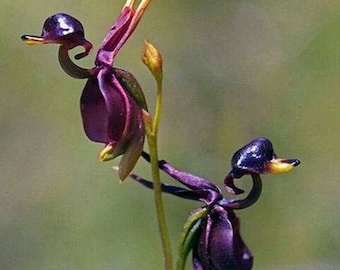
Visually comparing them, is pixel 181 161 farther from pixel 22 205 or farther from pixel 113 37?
pixel 113 37

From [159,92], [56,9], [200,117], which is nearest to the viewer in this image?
[159,92]

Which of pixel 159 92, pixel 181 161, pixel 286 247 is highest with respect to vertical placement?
pixel 159 92

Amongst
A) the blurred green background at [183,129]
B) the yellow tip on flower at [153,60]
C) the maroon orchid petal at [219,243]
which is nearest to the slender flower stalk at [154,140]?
the yellow tip on flower at [153,60]

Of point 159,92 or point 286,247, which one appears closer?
point 159,92

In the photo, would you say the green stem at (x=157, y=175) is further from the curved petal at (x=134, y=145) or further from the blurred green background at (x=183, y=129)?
the blurred green background at (x=183, y=129)

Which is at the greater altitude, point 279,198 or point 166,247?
point 166,247

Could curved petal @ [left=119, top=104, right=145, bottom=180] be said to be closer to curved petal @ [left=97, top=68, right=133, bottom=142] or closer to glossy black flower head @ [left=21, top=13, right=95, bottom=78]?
curved petal @ [left=97, top=68, right=133, bottom=142]

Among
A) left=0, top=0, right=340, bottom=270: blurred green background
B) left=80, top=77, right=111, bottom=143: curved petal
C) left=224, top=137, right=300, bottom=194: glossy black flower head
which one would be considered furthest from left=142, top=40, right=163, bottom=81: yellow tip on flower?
left=0, top=0, right=340, bottom=270: blurred green background

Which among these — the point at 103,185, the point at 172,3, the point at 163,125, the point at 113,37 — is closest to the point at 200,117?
the point at 163,125
